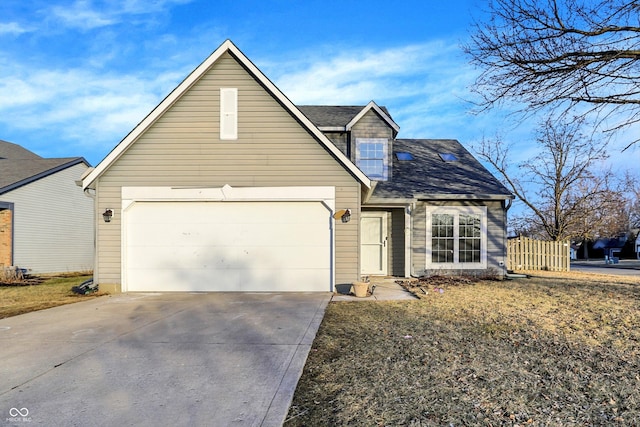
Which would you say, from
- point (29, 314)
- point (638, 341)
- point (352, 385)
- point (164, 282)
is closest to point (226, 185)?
point (164, 282)

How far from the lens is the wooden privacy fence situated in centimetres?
1750

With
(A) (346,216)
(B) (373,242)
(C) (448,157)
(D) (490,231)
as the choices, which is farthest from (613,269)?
(A) (346,216)

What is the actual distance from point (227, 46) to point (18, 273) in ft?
34.8

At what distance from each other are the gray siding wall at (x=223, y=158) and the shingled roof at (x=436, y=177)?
3015 millimetres

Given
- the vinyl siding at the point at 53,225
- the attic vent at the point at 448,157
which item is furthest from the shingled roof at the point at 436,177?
the vinyl siding at the point at 53,225

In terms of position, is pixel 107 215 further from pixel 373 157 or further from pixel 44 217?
pixel 44 217

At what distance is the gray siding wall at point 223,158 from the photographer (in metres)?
10.5

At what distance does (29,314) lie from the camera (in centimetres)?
801

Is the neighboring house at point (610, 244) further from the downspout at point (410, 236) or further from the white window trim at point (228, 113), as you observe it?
the white window trim at point (228, 113)

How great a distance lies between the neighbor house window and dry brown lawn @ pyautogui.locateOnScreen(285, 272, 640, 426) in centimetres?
673

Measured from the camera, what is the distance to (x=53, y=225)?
1938 cm

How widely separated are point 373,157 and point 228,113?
5609 mm

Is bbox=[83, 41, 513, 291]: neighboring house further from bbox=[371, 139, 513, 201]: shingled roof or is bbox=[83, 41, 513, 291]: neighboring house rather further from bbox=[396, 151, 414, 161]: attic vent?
bbox=[396, 151, 414, 161]: attic vent

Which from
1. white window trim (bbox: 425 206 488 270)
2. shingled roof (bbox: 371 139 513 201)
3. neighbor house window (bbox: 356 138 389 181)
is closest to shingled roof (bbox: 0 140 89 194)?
neighbor house window (bbox: 356 138 389 181)
